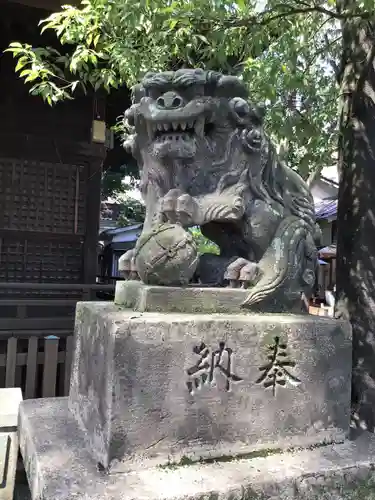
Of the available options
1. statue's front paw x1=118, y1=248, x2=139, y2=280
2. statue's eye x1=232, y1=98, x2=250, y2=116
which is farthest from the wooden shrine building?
statue's eye x1=232, y1=98, x2=250, y2=116

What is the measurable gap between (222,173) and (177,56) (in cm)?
238

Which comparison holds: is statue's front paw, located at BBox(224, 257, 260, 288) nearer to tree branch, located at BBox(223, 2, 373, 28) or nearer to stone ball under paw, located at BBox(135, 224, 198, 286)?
stone ball under paw, located at BBox(135, 224, 198, 286)

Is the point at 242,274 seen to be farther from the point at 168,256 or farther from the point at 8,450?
the point at 8,450

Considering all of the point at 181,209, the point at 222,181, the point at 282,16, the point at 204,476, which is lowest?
the point at 204,476

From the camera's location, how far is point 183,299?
1891 millimetres

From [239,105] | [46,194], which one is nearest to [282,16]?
[239,105]

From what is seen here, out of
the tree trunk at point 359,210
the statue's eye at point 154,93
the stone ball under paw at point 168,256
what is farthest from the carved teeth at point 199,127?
the tree trunk at point 359,210

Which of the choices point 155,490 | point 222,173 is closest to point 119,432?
point 155,490

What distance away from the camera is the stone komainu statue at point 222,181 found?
2014mm

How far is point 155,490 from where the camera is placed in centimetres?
153

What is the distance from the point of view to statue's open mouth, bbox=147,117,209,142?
2.00 m

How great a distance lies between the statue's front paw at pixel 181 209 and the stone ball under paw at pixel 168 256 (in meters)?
0.05

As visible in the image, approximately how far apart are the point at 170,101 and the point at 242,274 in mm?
831

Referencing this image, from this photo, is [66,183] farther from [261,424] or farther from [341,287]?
[261,424]
